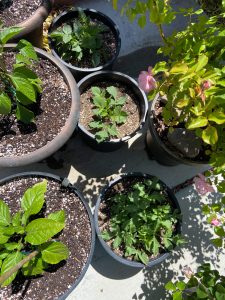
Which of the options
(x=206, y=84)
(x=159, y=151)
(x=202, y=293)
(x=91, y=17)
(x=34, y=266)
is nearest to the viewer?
(x=206, y=84)

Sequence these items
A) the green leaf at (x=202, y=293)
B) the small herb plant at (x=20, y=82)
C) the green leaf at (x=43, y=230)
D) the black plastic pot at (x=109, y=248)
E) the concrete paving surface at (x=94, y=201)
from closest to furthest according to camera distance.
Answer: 1. the green leaf at (x=202, y=293)
2. the green leaf at (x=43, y=230)
3. the small herb plant at (x=20, y=82)
4. the black plastic pot at (x=109, y=248)
5. the concrete paving surface at (x=94, y=201)

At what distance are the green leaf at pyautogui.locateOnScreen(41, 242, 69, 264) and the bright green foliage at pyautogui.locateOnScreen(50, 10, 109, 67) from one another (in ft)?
3.17

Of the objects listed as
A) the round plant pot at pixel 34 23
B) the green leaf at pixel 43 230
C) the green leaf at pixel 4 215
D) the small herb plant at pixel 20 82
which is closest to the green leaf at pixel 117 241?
the green leaf at pixel 43 230

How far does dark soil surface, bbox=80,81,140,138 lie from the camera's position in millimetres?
1887

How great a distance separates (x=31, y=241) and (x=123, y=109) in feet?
2.94

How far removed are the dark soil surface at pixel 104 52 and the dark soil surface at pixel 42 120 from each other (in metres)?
0.26

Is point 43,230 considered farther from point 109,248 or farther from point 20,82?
point 20,82

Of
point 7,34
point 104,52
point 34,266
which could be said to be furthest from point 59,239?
point 104,52

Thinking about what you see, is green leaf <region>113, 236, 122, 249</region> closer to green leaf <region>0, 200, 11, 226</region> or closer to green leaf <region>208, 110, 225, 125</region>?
green leaf <region>0, 200, 11, 226</region>

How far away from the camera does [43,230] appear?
133 cm

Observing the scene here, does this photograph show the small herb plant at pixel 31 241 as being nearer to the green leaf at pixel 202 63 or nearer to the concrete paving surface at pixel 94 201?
the concrete paving surface at pixel 94 201

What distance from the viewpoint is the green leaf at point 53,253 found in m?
1.38

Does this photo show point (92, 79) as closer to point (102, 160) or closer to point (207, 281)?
point (102, 160)

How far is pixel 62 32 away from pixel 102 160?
0.72 meters
